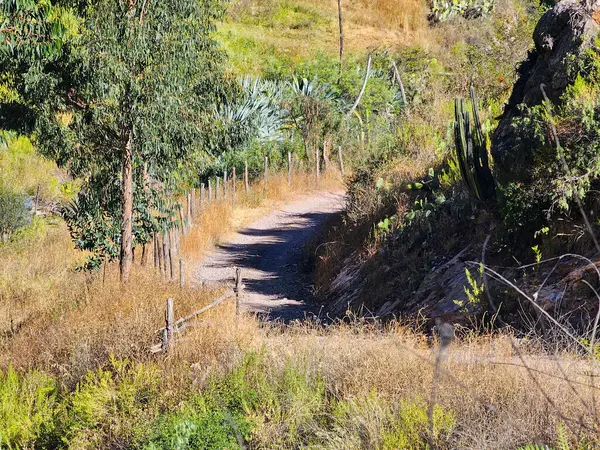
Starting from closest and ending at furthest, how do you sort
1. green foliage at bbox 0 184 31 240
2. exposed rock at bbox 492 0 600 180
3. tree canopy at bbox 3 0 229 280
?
tree canopy at bbox 3 0 229 280 → exposed rock at bbox 492 0 600 180 → green foliage at bbox 0 184 31 240

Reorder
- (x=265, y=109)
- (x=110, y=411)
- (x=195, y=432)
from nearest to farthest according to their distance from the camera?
(x=195, y=432) < (x=110, y=411) < (x=265, y=109)

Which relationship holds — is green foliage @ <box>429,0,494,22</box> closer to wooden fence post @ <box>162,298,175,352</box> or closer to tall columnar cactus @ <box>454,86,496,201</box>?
tall columnar cactus @ <box>454,86,496,201</box>

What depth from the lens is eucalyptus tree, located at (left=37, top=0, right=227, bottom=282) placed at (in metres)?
10.2

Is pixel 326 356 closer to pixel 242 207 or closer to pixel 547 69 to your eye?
pixel 547 69

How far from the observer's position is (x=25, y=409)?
7.82m

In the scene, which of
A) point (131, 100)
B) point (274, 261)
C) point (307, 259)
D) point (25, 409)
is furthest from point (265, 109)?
point (25, 409)

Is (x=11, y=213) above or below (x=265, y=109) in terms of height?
below

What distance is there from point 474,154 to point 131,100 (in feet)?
16.2

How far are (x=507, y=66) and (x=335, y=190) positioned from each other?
7785 mm

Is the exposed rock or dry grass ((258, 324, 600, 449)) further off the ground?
the exposed rock

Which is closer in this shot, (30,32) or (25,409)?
(25,409)

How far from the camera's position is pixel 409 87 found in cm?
3362

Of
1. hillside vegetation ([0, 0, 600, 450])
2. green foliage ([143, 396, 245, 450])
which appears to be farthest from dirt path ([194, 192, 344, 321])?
green foliage ([143, 396, 245, 450])

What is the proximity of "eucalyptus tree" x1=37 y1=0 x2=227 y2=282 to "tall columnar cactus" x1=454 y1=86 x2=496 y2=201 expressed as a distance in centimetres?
357
